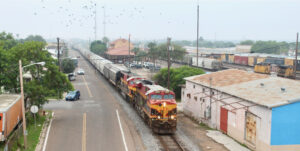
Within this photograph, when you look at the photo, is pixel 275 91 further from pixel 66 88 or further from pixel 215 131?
pixel 66 88

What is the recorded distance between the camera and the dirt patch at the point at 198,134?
70.0 feet

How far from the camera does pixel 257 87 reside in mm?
24016

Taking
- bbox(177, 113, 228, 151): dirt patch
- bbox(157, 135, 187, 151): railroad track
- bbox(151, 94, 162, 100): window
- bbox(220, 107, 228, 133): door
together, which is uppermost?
bbox(151, 94, 162, 100): window

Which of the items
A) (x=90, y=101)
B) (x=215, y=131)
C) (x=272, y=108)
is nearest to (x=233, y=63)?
(x=90, y=101)

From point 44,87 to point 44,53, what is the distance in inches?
137

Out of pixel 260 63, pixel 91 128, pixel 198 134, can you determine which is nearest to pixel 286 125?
pixel 198 134

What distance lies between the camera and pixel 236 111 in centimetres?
2317

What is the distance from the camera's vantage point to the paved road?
21.8 m

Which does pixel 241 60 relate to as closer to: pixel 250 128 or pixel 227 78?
pixel 227 78

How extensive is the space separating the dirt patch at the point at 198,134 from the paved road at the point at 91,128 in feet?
14.5

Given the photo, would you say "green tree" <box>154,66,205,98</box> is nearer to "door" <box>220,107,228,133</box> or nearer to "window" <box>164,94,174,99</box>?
"door" <box>220,107,228,133</box>

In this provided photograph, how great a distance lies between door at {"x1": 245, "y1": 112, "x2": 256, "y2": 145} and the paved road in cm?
784

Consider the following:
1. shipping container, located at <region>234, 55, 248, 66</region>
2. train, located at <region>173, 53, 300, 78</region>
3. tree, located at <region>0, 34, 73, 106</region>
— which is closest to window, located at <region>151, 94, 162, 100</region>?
tree, located at <region>0, 34, 73, 106</region>

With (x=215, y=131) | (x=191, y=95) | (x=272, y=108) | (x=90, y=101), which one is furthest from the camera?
(x=90, y=101)
